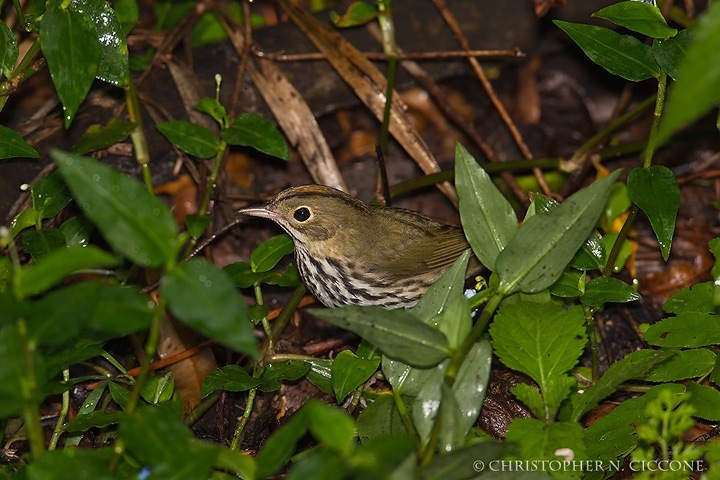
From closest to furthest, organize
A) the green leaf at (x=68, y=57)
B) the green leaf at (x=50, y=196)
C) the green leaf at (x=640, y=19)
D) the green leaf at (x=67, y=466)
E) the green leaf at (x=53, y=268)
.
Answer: the green leaf at (x=53, y=268) → the green leaf at (x=67, y=466) → the green leaf at (x=640, y=19) → the green leaf at (x=68, y=57) → the green leaf at (x=50, y=196)

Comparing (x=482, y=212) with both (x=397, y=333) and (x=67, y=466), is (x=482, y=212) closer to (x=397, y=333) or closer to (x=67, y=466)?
(x=397, y=333)

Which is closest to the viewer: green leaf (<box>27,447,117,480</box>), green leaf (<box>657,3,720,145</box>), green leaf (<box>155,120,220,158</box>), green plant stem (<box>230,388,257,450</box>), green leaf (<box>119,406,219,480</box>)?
green leaf (<box>657,3,720,145</box>)

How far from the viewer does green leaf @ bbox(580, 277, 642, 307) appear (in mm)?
3221

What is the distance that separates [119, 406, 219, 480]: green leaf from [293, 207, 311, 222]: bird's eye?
5.41ft

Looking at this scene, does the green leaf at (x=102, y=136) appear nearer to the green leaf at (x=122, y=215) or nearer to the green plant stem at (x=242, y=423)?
the green plant stem at (x=242, y=423)

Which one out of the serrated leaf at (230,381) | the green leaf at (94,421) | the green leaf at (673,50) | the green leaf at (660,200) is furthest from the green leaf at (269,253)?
the green leaf at (673,50)

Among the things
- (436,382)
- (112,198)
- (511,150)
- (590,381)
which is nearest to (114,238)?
(112,198)

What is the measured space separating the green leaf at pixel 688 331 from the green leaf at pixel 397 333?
113 cm

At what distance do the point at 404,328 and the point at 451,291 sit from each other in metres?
0.44

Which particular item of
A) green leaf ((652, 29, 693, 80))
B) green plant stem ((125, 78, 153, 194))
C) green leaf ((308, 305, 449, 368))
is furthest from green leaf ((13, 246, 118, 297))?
green plant stem ((125, 78, 153, 194))

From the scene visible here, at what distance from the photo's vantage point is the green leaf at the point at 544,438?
8.24 ft

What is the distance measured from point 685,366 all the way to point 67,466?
2110mm

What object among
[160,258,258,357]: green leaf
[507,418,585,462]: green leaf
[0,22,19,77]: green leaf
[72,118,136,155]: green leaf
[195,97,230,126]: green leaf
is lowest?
[507,418,585,462]: green leaf

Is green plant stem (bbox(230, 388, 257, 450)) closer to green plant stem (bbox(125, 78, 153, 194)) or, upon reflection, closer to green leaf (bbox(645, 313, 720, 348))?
green plant stem (bbox(125, 78, 153, 194))
